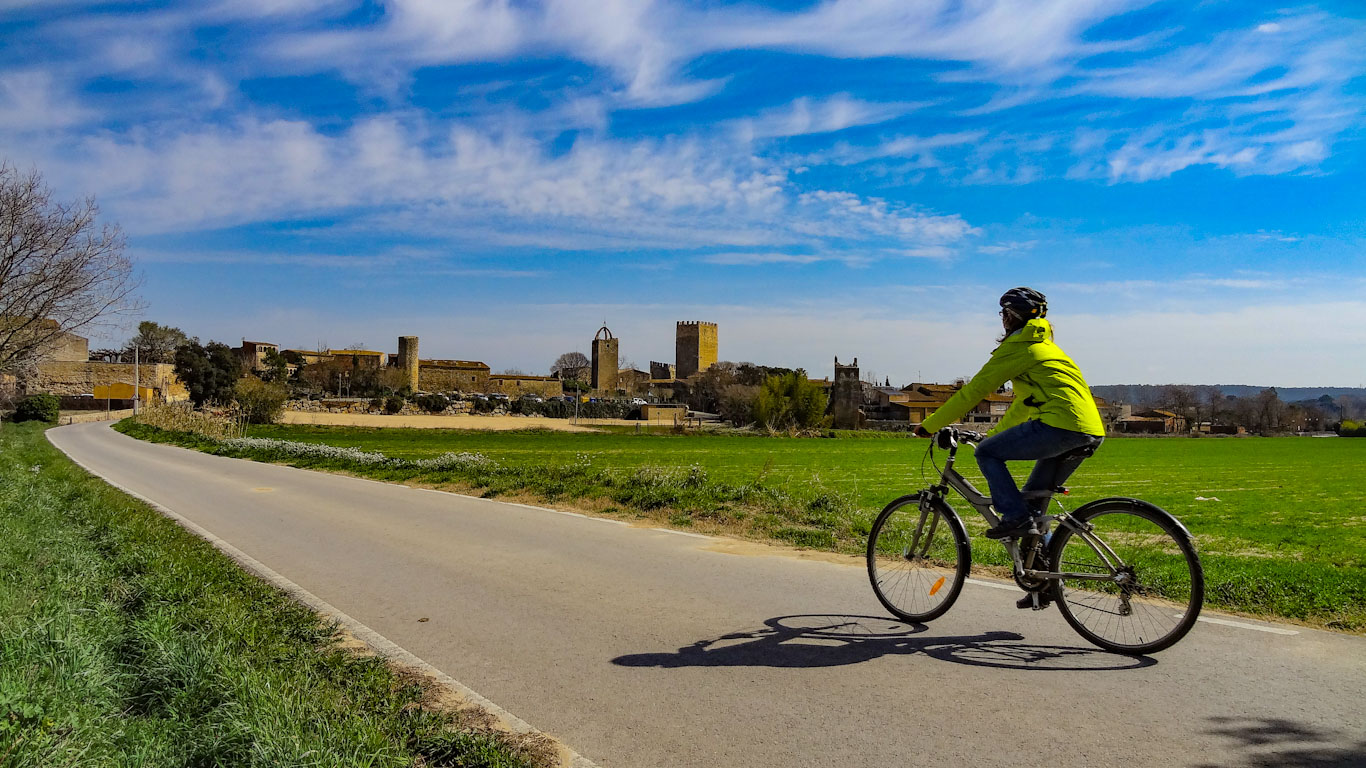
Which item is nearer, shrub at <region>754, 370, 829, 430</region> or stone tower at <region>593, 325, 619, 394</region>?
shrub at <region>754, 370, 829, 430</region>

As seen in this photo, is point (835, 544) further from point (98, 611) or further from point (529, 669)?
point (98, 611)

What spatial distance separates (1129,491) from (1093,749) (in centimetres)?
2427

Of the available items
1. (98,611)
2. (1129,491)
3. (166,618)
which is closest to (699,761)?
(166,618)

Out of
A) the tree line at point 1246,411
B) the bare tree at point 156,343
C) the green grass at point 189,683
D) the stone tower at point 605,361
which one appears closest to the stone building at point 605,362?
the stone tower at point 605,361


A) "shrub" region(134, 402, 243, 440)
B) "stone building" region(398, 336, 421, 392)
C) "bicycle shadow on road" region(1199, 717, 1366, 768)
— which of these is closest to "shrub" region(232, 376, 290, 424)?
"shrub" region(134, 402, 243, 440)

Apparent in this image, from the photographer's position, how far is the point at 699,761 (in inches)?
139

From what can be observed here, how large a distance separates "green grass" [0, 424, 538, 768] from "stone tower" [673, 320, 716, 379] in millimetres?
139859

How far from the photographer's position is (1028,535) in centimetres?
506

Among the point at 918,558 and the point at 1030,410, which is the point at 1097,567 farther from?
the point at 918,558

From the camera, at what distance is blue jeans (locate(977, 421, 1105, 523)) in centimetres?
483

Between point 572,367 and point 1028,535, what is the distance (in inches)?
5992

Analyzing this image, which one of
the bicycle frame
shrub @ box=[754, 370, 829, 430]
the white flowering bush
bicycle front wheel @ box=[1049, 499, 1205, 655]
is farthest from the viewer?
shrub @ box=[754, 370, 829, 430]

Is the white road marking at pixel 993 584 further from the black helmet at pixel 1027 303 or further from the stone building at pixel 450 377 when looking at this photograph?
the stone building at pixel 450 377

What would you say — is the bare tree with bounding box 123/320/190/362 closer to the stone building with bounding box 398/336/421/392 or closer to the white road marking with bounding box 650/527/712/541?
the stone building with bounding box 398/336/421/392
